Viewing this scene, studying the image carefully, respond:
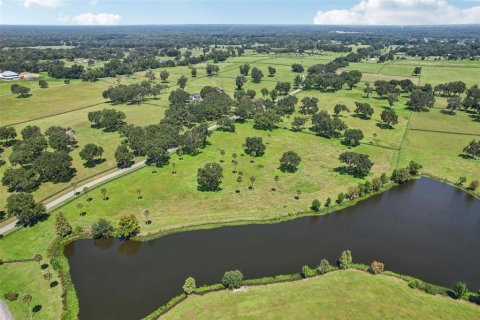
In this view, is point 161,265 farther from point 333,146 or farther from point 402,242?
point 333,146

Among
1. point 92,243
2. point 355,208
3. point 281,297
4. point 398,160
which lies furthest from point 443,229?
point 92,243

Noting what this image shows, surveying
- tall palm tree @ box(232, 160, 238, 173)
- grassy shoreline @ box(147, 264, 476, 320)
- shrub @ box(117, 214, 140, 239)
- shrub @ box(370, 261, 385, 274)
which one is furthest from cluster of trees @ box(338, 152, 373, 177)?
shrub @ box(117, 214, 140, 239)

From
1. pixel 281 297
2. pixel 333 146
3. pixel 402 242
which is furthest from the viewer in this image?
pixel 333 146

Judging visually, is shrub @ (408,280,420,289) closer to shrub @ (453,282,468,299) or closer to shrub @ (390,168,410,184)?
shrub @ (453,282,468,299)

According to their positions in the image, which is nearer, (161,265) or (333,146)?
(161,265)

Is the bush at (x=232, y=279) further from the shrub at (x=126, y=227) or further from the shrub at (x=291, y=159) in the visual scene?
the shrub at (x=291, y=159)

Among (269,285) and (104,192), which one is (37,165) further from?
(269,285)
